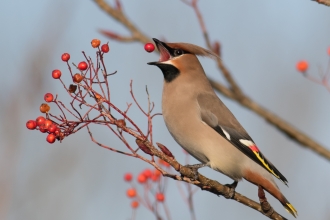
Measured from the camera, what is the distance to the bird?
13.3 ft

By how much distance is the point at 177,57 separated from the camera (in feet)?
14.6

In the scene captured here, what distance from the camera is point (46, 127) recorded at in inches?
116

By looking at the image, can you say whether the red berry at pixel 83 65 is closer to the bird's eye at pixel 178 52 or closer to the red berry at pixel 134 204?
the red berry at pixel 134 204

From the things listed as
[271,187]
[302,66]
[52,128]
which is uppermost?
[302,66]

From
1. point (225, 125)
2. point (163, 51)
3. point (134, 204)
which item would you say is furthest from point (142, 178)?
point (163, 51)

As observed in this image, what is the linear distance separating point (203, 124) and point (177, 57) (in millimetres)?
494

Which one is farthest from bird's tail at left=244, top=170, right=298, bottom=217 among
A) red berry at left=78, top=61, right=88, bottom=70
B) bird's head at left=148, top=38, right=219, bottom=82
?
red berry at left=78, top=61, right=88, bottom=70

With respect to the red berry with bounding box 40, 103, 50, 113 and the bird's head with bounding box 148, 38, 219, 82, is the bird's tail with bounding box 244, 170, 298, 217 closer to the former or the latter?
the bird's head with bounding box 148, 38, 219, 82

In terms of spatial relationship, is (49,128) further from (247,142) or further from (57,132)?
(247,142)

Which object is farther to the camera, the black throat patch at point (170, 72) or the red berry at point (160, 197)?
the black throat patch at point (170, 72)

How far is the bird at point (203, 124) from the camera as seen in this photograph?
407 centimetres

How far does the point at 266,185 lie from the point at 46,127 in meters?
1.44

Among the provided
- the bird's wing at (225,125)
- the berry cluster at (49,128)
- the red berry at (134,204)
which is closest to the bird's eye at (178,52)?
the bird's wing at (225,125)

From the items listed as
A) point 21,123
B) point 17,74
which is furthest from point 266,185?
point 17,74
